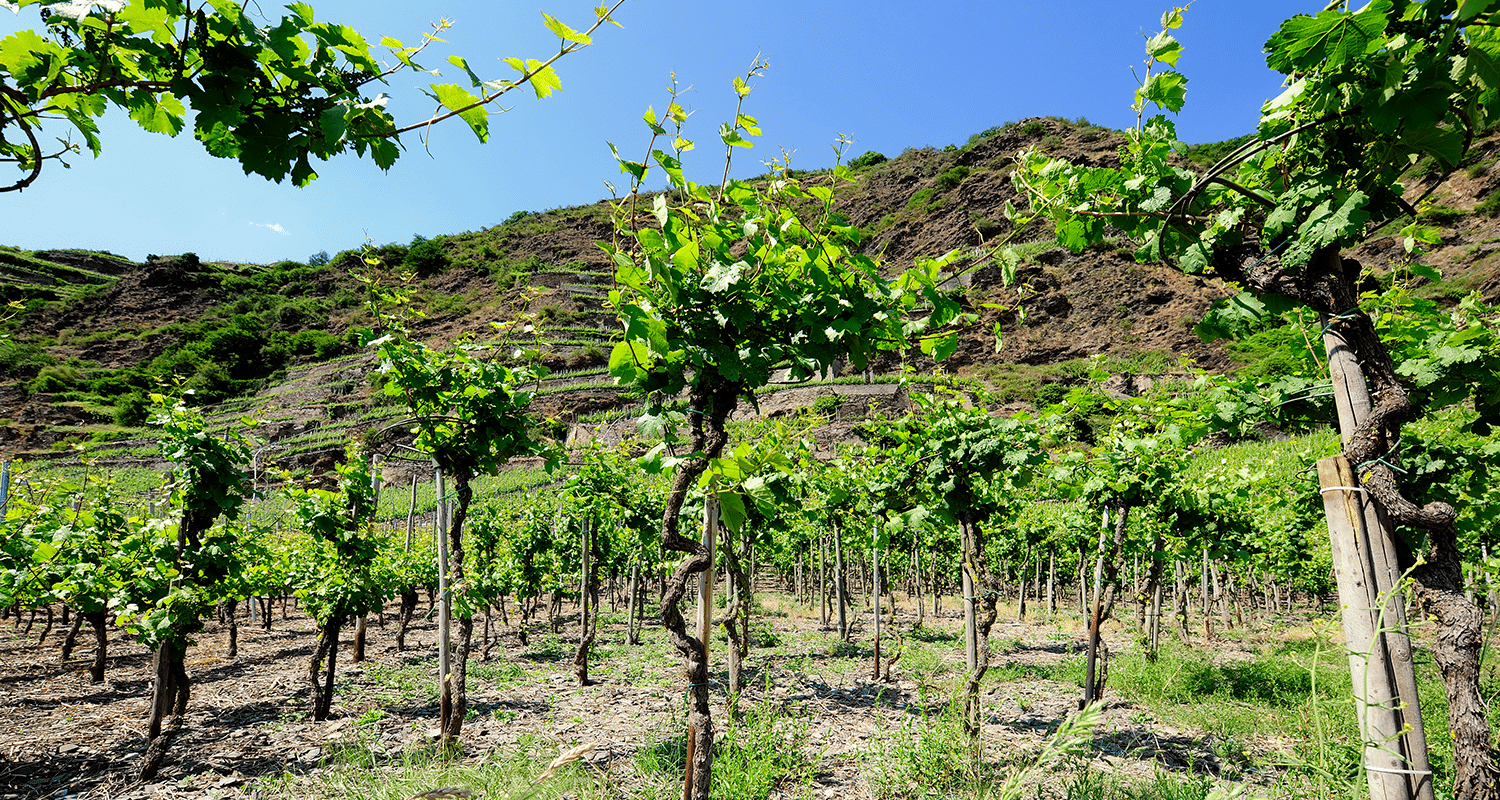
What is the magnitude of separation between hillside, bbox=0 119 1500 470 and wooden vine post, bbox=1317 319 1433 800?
2567 cm

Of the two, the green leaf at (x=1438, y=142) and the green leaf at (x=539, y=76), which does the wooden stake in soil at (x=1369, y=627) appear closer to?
the green leaf at (x=1438, y=142)

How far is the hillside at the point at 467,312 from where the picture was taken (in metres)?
Result: 40.2

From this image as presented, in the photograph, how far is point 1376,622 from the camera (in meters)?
2.01

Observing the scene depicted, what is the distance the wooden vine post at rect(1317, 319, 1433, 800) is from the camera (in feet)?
6.56

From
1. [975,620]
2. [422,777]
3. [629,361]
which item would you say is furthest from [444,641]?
[975,620]

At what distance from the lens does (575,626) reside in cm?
1628

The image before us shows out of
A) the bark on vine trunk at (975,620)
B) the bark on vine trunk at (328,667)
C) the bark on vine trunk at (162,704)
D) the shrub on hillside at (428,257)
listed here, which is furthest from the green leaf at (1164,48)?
the shrub on hillside at (428,257)

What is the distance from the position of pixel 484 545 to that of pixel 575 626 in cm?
416

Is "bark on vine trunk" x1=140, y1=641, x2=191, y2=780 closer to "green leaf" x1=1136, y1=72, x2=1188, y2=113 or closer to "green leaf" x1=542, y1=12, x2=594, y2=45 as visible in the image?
"green leaf" x1=542, y1=12, x2=594, y2=45

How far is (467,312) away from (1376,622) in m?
74.1

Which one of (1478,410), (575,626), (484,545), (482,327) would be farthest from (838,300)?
(482,327)

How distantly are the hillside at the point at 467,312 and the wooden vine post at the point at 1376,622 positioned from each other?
84.2 ft

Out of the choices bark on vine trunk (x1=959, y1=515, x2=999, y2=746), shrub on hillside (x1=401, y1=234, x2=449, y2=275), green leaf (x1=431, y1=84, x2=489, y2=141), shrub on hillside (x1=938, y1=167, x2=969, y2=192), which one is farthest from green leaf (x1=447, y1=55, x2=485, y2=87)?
shrub on hillside (x1=401, y1=234, x2=449, y2=275)

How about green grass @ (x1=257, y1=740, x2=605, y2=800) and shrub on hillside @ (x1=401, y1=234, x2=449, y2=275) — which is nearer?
green grass @ (x1=257, y1=740, x2=605, y2=800)
